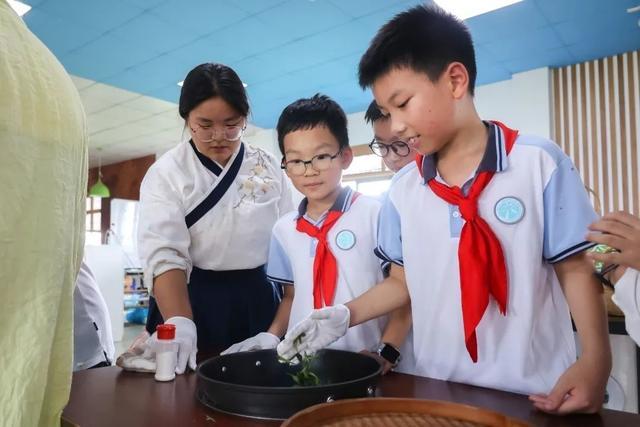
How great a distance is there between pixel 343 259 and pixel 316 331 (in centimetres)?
40

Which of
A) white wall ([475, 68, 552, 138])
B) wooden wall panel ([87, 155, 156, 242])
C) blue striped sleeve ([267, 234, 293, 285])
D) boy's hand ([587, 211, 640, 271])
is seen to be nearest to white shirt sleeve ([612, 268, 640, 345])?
boy's hand ([587, 211, 640, 271])

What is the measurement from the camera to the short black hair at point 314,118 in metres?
1.37

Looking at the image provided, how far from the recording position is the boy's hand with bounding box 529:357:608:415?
2.27 feet

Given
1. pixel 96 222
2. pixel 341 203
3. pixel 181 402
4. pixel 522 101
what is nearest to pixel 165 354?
pixel 181 402

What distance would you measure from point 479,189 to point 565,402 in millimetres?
412

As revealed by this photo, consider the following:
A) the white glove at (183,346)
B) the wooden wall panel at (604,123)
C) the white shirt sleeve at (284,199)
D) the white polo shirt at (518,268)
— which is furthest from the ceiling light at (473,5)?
the white glove at (183,346)

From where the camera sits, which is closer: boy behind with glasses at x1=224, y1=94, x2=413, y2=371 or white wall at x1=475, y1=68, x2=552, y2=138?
boy behind with glasses at x1=224, y1=94, x2=413, y2=371

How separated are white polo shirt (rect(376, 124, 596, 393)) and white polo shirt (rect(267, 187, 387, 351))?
28 cm

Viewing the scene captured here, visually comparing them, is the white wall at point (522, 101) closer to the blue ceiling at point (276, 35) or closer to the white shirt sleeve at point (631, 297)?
the blue ceiling at point (276, 35)

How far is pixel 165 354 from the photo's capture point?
0.91 meters

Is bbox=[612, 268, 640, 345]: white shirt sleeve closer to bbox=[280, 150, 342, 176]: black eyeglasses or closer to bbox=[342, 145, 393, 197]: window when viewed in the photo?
bbox=[280, 150, 342, 176]: black eyeglasses

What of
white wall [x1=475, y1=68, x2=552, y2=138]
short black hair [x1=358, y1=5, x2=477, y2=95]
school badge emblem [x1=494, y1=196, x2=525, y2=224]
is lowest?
school badge emblem [x1=494, y1=196, x2=525, y2=224]

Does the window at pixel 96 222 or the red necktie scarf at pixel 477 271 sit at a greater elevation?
the window at pixel 96 222

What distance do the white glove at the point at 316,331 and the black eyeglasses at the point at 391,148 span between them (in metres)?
0.72
